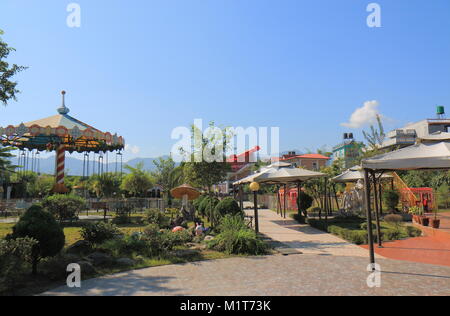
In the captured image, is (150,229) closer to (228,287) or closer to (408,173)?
(228,287)

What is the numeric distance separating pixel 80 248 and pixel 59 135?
10730 millimetres

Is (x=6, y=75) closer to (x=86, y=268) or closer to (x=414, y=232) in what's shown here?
(x=86, y=268)

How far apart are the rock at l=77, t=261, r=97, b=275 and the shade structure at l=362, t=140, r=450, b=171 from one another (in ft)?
21.5

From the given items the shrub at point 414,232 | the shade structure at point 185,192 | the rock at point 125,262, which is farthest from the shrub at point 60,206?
the shrub at point 414,232

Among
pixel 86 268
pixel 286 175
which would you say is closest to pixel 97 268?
pixel 86 268

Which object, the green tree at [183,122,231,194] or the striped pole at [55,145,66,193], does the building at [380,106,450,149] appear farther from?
the striped pole at [55,145,66,193]

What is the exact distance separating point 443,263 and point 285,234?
627 centimetres

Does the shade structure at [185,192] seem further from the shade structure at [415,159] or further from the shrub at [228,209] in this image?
the shade structure at [415,159]

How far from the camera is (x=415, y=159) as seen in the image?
7344mm

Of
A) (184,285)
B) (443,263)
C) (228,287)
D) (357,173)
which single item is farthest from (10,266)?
(357,173)

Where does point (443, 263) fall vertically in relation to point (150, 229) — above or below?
below

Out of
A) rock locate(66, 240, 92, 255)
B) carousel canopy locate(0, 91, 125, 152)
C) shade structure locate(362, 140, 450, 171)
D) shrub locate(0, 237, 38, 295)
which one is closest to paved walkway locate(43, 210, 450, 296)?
shrub locate(0, 237, 38, 295)

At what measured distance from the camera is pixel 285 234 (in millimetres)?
13078
